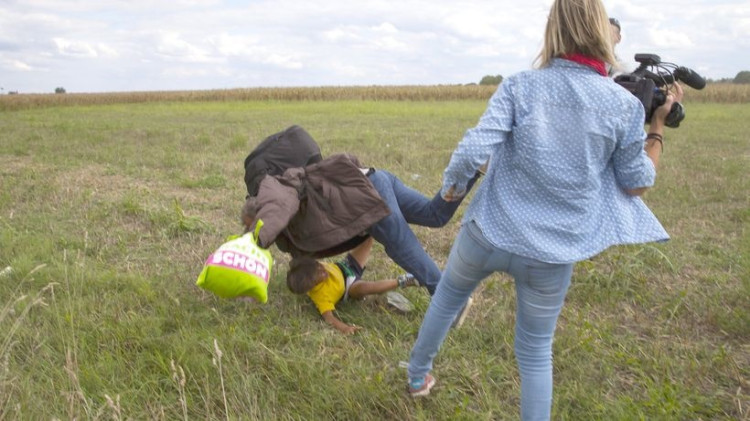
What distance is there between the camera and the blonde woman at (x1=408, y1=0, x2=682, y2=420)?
1962mm

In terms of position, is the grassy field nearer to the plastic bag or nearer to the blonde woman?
the plastic bag

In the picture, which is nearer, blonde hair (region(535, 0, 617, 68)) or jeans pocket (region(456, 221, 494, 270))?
blonde hair (region(535, 0, 617, 68))

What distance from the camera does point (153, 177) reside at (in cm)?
761

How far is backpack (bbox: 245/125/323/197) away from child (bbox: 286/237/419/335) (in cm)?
54

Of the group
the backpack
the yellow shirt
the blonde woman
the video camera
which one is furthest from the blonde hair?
the yellow shirt

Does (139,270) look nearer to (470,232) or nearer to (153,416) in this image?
(153,416)

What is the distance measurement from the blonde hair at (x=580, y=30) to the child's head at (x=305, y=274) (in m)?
1.91

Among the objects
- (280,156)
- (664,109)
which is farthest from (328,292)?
(664,109)

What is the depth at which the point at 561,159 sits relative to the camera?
1.98 metres

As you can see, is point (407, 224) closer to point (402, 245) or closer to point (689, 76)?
point (402, 245)

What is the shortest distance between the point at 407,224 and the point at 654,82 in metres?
1.45

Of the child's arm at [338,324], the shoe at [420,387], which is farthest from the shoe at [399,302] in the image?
the shoe at [420,387]

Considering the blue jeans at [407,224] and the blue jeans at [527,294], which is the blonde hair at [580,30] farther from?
the blue jeans at [407,224]

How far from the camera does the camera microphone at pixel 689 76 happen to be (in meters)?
2.80
